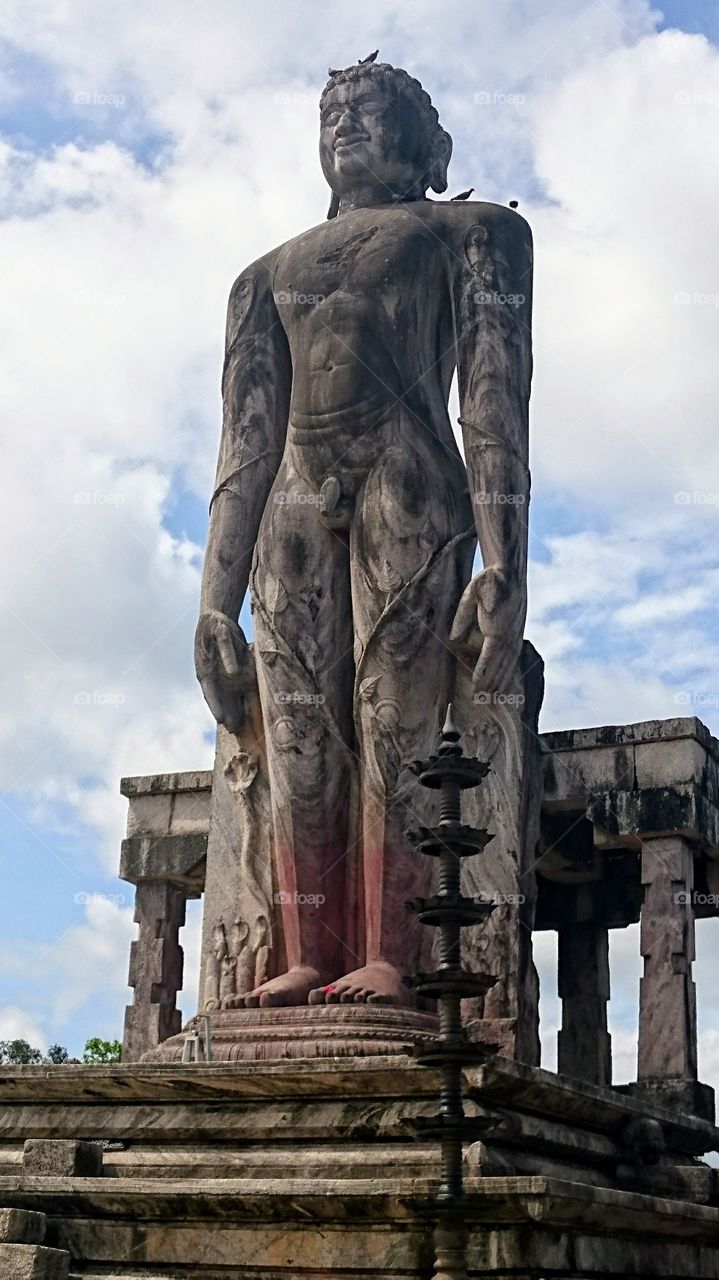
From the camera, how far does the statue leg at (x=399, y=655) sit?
10.6 meters

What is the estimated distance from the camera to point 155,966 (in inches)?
579

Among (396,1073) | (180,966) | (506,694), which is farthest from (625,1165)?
(180,966)

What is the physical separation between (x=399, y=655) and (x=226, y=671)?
51.1 inches

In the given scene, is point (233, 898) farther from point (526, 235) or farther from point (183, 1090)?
point (526, 235)

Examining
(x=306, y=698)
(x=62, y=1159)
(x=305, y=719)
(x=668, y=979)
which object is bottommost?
(x=62, y=1159)

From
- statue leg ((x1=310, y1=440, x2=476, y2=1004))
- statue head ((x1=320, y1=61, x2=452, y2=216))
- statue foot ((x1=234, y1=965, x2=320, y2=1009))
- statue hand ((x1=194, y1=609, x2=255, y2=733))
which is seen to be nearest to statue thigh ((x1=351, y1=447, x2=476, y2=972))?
statue leg ((x1=310, y1=440, x2=476, y2=1004))

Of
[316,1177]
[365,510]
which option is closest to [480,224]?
[365,510]

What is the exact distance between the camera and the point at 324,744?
11117mm

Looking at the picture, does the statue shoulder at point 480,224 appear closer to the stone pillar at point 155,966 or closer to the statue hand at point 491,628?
the statue hand at point 491,628

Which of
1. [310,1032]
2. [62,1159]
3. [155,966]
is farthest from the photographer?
[155,966]

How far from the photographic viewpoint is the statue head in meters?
11.9

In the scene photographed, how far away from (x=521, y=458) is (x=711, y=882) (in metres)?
4.62

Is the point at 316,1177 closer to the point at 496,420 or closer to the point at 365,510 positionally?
the point at 365,510

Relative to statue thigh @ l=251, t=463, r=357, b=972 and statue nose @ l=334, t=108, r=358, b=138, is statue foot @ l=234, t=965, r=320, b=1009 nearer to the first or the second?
statue thigh @ l=251, t=463, r=357, b=972
